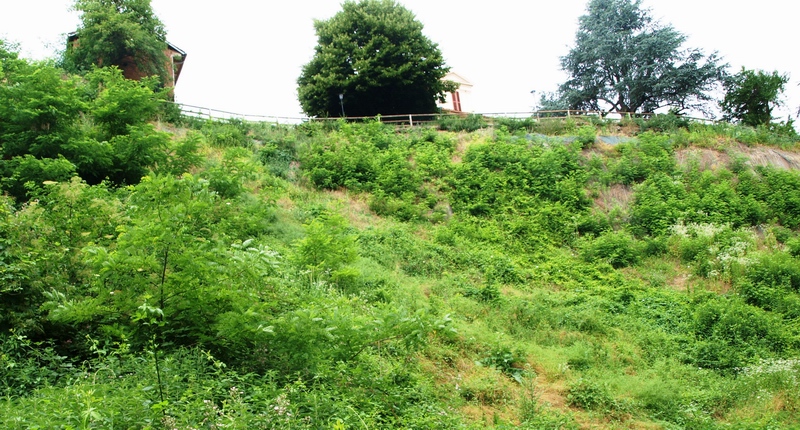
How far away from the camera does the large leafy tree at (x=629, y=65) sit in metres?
35.8

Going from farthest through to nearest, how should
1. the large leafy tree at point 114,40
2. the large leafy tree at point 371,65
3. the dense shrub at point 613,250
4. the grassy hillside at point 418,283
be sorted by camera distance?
the large leafy tree at point 371,65 → the large leafy tree at point 114,40 → the dense shrub at point 613,250 → the grassy hillside at point 418,283

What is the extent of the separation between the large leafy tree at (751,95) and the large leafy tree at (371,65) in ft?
57.4

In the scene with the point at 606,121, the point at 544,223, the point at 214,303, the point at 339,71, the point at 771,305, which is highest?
the point at 339,71

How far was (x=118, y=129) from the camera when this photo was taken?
15.2 meters

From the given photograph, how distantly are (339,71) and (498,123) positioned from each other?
8350 millimetres

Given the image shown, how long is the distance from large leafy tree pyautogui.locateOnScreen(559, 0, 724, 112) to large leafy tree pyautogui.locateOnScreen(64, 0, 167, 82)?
25.3 meters

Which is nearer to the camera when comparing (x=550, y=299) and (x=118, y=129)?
(x=550, y=299)

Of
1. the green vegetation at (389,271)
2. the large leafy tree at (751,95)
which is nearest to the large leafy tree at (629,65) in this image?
the large leafy tree at (751,95)

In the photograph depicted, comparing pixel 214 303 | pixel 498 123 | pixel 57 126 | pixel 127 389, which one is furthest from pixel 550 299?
pixel 498 123

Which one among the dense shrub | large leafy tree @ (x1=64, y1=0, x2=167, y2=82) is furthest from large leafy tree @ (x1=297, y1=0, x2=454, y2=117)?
the dense shrub

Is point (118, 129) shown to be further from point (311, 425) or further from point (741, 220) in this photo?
point (741, 220)

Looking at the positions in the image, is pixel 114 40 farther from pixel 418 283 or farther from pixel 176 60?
pixel 418 283

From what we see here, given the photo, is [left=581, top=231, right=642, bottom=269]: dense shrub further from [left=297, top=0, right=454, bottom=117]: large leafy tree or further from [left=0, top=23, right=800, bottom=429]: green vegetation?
[left=297, top=0, right=454, bottom=117]: large leafy tree

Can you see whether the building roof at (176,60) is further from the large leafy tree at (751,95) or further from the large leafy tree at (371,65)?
the large leafy tree at (751,95)
